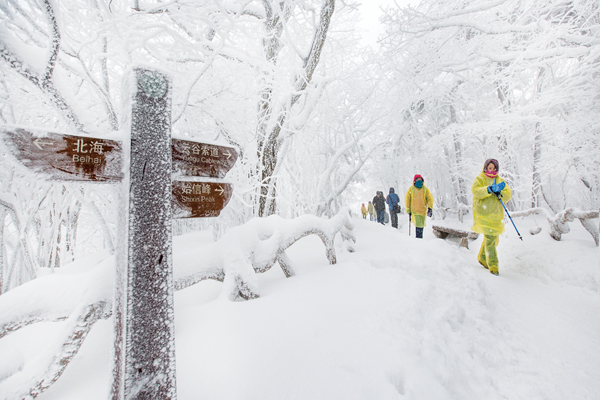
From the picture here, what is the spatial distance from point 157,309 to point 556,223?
6916 mm

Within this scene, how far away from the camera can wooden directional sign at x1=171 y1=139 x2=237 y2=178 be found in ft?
5.26

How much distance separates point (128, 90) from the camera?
1457 millimetres

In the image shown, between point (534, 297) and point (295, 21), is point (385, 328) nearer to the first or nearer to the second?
point (534, 297)

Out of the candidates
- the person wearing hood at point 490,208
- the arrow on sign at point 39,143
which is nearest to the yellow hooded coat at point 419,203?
the person wearing hood at point 490,208

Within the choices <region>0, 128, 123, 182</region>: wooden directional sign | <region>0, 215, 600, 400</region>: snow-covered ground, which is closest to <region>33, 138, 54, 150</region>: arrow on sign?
<region>0, 128, 123, 182</region>: wooden directional sign

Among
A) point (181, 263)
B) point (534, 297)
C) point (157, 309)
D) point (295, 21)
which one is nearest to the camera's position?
point (157, 309)

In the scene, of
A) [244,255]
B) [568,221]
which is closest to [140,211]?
[244,255]

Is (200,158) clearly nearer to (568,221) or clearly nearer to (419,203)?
(419,203)

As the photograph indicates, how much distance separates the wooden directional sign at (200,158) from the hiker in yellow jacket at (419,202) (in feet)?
17.0

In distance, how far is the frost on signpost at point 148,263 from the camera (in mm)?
1271

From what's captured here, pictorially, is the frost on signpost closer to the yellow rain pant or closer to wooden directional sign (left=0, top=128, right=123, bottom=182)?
wooden directional sign (left=0, top=128, right=123, bottom=182)

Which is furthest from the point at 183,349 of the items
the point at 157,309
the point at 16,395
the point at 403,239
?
the point at 403,239

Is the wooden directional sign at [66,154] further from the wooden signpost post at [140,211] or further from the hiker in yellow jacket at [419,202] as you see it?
the hiker in yellow jacket at [419,202]

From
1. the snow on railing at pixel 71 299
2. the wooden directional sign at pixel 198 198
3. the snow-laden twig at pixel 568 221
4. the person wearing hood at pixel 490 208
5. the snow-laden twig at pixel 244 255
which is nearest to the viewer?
the snow on railing at pixel 71 299
